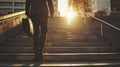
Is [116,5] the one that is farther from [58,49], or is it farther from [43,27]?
[43,27]

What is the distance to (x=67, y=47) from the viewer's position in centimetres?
831

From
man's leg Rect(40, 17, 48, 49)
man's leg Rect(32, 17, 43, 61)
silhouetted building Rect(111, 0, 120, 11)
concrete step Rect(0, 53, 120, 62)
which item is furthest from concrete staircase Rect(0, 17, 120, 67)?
silhouetted building Rect(111, 0, 120, 11)

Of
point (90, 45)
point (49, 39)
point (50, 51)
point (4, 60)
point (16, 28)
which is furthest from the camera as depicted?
point (16, 28)

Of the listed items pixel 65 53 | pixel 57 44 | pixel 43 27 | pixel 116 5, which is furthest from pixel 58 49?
pixel 116 5

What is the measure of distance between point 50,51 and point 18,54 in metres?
1.01

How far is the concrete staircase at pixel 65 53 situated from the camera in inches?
270

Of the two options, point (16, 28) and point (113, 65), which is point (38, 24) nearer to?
point (113, 65)

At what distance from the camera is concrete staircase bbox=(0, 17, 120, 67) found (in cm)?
686

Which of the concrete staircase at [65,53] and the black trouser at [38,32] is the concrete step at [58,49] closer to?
the concrete staircase at [65,53]

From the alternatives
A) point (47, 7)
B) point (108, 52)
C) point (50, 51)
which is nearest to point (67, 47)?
point (50, 51)

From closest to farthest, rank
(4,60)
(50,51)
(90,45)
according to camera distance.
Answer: (4,60) → (50,51) → (90,45)

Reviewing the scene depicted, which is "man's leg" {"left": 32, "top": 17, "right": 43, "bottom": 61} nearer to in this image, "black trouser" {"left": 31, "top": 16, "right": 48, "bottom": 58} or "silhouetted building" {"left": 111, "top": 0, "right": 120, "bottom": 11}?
"black trouser" {"left": 31, "top": 16, "right": 48, "bottom": 58}

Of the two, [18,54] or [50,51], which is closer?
[18,54]

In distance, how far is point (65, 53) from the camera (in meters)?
7.79
